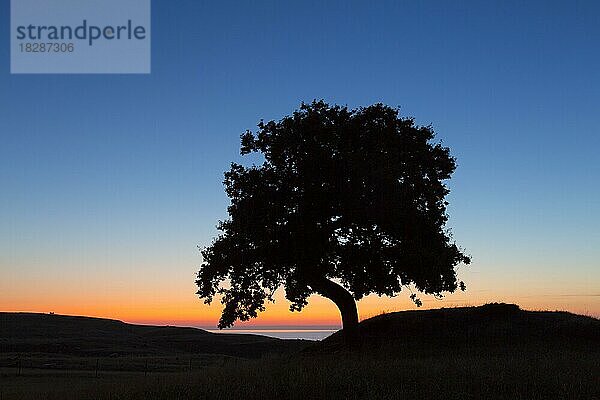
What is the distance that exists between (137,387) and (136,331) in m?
151

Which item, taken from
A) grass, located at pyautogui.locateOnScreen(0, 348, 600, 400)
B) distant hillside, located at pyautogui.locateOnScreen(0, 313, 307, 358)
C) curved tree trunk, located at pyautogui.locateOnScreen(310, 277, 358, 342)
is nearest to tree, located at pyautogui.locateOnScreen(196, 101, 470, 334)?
curved tree trunk, located at pyautogui.locateOnScreen(310, 277, 358, 342)

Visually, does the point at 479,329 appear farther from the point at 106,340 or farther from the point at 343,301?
the point at 106,340

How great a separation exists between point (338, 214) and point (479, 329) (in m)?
11.6

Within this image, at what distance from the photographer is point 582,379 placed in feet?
76.1

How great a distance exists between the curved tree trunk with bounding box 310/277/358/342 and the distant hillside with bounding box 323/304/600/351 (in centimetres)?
152

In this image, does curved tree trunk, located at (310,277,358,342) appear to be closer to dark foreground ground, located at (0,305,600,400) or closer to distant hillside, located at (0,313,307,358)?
dark foreground ground, located at (0,305,600,400)

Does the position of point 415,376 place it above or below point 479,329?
below

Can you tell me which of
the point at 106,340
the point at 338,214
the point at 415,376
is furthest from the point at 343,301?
the point at 106,340

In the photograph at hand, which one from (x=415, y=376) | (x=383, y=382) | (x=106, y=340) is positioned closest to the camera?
(x=383, y=382)

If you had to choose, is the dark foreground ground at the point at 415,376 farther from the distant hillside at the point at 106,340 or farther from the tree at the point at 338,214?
the distant hillside at the point at 106,340

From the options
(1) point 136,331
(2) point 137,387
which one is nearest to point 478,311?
(2) point 137,387

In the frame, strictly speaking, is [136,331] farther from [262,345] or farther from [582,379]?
[582,379]

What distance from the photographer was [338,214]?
120 ft

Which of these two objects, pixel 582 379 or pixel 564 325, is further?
pixel 564 325
